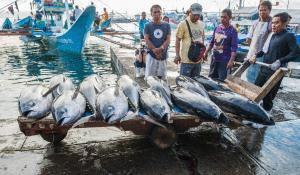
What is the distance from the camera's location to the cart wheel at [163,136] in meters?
3.25

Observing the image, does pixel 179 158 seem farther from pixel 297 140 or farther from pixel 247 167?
pixel 297 140

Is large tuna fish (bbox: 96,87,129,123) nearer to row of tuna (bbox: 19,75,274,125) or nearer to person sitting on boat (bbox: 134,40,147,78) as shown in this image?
row of tuna (bbox: 19,75,274,125)

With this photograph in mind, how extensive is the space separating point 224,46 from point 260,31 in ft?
2.47

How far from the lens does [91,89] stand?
11.7ft

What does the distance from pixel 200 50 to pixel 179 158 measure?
2366mm

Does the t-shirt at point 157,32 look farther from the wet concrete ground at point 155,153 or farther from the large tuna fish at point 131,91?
the wet concrete ground at point 155,153

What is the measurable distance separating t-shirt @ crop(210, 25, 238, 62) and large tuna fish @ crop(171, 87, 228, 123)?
68.3 inches

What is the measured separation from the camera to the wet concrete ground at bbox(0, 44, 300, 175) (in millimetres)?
2998

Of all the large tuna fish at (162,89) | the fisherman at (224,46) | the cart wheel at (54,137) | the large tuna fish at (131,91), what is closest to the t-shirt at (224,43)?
the fisherman at (224,46)

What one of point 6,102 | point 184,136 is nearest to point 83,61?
point 6,102

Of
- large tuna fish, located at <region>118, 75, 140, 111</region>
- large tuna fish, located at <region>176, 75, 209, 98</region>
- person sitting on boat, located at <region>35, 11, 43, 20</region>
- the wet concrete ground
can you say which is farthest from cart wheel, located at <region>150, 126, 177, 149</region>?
person sitting on boat, located at <region>35, 11, 43, 20</region>

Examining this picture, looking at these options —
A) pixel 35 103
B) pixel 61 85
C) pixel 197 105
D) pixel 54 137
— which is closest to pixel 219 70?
pixel 197 105

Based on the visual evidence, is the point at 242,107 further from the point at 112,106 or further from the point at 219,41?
the point at 219,41

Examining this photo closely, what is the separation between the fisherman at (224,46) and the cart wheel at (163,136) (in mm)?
2204
